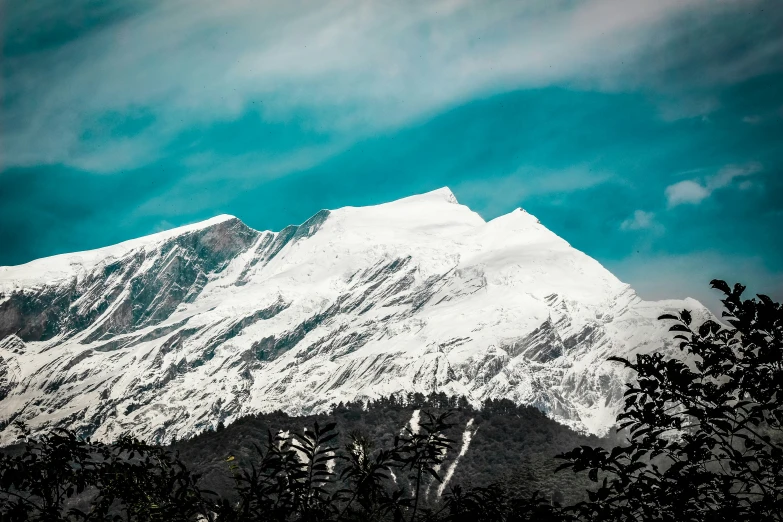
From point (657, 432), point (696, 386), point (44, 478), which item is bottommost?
point (44, 478)

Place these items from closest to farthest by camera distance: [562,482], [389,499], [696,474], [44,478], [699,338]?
[696,474], [389,499], [699,338], [44,478], [562,482]

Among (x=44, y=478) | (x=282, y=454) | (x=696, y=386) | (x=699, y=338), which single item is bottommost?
(x=44, y=478)

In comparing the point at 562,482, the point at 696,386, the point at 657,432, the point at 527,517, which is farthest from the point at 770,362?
the point at 562,482

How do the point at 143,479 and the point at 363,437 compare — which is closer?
the point at 363,437

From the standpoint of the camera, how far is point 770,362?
51.7 feet

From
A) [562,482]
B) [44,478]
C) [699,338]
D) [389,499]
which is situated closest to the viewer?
[389,499]

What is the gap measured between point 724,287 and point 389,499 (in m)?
8.12

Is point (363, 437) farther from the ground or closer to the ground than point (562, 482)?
closer to the ground

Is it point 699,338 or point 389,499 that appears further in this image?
point 699,338

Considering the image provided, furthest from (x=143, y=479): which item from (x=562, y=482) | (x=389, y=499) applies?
(x=562, y=482)

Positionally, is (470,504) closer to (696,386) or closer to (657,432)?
(657,432)

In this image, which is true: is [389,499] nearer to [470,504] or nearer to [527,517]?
[470,504]

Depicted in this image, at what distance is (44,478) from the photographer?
70.7ft

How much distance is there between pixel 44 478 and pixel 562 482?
131950 mm
